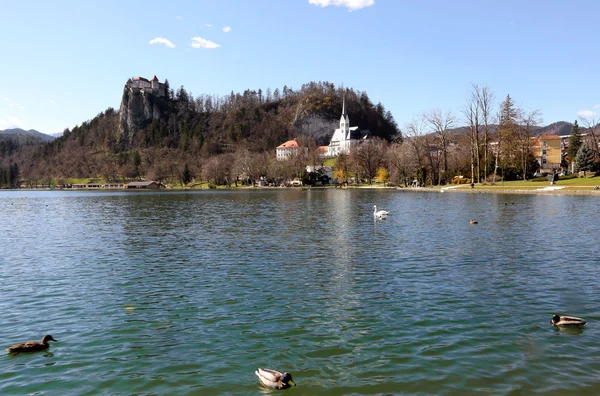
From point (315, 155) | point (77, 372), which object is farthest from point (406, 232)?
point (315, 155)

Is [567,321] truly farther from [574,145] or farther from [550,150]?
[550,150]

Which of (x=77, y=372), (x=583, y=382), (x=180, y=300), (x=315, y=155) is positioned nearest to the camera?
(x=583, y=382)

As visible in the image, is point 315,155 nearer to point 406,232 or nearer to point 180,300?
point 406,232

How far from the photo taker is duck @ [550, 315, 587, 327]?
12.2 m

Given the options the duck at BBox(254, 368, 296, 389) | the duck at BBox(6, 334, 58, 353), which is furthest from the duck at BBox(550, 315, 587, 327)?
the duck at BBox(6, 334, 58, 353)

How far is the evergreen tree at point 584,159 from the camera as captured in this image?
307 feet

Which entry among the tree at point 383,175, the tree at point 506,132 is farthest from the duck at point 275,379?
the tree at point 383,175

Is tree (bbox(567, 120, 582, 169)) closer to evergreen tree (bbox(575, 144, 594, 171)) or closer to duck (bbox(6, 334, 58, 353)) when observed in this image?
evergreen tree (bbox(575, 144, 594, 171))

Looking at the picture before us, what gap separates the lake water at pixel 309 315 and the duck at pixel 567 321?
0.99ft

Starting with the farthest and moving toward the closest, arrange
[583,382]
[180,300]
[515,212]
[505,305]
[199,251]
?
[515,212]
[199,251]
[180,300]
[505,305]
[583,382]

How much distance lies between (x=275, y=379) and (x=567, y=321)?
872 cm

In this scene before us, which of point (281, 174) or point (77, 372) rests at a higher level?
point (281, 174)

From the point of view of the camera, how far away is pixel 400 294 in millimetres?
15922

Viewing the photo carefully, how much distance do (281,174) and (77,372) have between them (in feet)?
533
